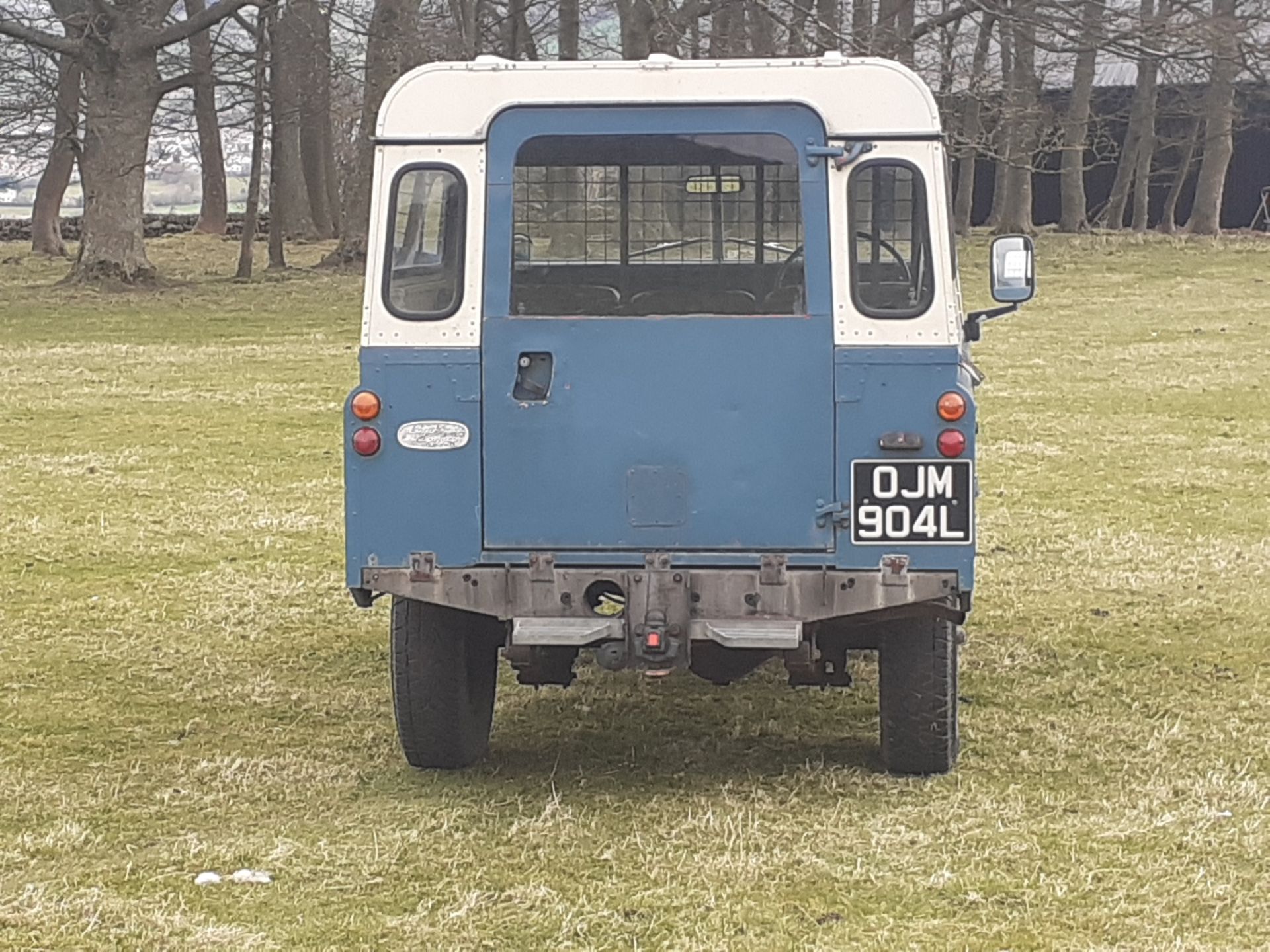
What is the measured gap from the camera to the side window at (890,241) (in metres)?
6.78

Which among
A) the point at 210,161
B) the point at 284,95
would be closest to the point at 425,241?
the point at 284,95

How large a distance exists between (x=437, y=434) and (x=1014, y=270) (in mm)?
1997

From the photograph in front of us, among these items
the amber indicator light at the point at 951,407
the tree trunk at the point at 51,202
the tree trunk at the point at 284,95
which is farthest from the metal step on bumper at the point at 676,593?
the tree trunk at the point at 51,202

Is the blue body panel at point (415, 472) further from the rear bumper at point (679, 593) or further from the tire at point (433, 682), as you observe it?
the tire at point (433, 682)

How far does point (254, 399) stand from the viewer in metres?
19.6

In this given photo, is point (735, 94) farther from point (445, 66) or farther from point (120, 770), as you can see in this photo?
point (120, 770)

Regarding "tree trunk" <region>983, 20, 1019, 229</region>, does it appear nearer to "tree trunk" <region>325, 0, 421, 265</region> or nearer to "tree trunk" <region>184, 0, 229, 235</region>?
"tree trunk" <region>325, 0, 421, 265</region>

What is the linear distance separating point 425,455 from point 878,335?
149cm

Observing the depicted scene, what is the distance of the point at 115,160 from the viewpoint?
3241 centimetres

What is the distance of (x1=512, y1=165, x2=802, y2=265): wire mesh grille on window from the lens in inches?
273

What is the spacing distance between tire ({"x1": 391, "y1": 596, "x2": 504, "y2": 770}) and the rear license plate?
143cm

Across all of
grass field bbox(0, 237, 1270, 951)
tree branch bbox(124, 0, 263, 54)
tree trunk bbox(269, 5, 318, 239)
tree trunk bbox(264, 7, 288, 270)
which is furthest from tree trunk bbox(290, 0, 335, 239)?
grass field bbox(0, 237, 1270, 951)

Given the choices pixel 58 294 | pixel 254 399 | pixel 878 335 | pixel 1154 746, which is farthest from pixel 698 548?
pixel 58 294

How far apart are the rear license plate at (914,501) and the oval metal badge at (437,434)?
1.25 m
